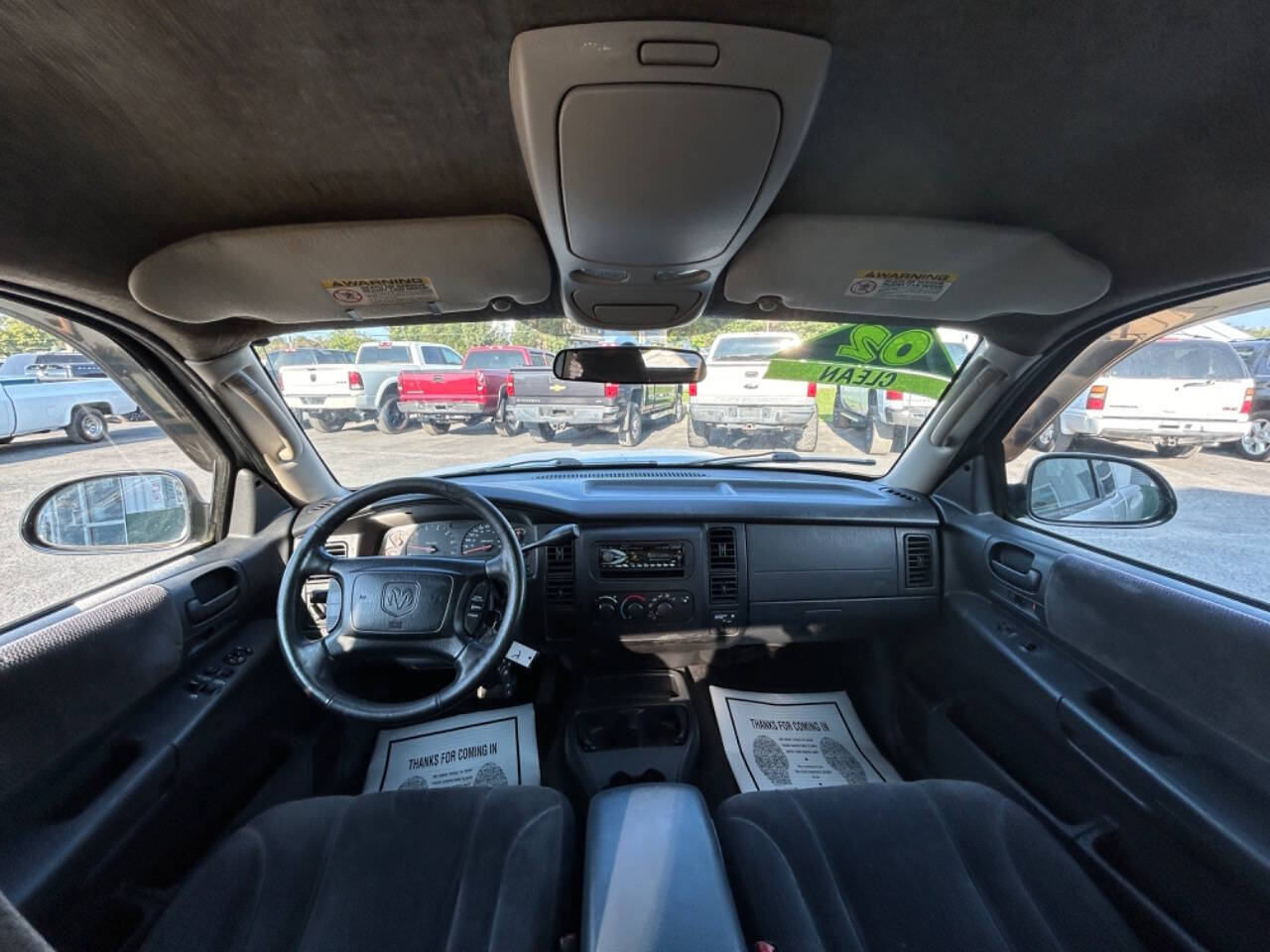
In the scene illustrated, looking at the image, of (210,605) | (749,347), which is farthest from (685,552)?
(210,605)

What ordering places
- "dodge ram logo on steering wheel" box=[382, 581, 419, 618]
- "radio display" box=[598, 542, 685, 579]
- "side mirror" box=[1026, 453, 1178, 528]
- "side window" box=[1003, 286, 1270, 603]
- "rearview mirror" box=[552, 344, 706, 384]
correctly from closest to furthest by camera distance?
1. "side window" box=[1003, 286, 1270, 603]
2. "dodge ram logo on steering wheel" box=[382, 581, 419, 618]
3. "side mirror" box=[1026, 453, 1178, 528]
4. "rearview mirror" box=[552, 344, 706, 384]
5. "radio display" box=[598, 542, 685, 579]

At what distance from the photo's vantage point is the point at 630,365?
2291mm

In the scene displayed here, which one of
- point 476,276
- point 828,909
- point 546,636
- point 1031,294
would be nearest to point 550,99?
point 476,276

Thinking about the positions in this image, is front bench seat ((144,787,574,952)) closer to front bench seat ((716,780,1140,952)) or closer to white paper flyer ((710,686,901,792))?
front bench seat ((716,780,1140,952))

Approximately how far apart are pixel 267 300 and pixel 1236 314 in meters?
2.97

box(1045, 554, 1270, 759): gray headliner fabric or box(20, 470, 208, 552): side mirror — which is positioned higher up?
box(20, 470, 208, 552): side mirror

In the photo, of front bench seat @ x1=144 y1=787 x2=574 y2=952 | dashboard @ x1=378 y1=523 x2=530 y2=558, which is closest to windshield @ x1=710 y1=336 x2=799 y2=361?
dashboard @ x1=378 y1=523 x2=530 y2=558

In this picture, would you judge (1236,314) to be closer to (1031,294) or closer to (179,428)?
(1031,294)

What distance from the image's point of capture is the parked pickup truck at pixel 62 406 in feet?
5.54

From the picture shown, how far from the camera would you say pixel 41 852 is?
1.19m

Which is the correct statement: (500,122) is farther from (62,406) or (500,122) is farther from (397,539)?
(62,406)

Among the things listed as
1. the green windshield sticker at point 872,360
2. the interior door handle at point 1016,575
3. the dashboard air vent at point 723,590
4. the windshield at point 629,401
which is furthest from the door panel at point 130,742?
the interior door handle at point 1016,575

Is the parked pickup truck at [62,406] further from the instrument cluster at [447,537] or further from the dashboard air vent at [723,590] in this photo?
the dashboard air vent at [723,590]

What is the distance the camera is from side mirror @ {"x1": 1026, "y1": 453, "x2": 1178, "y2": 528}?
1903mm
